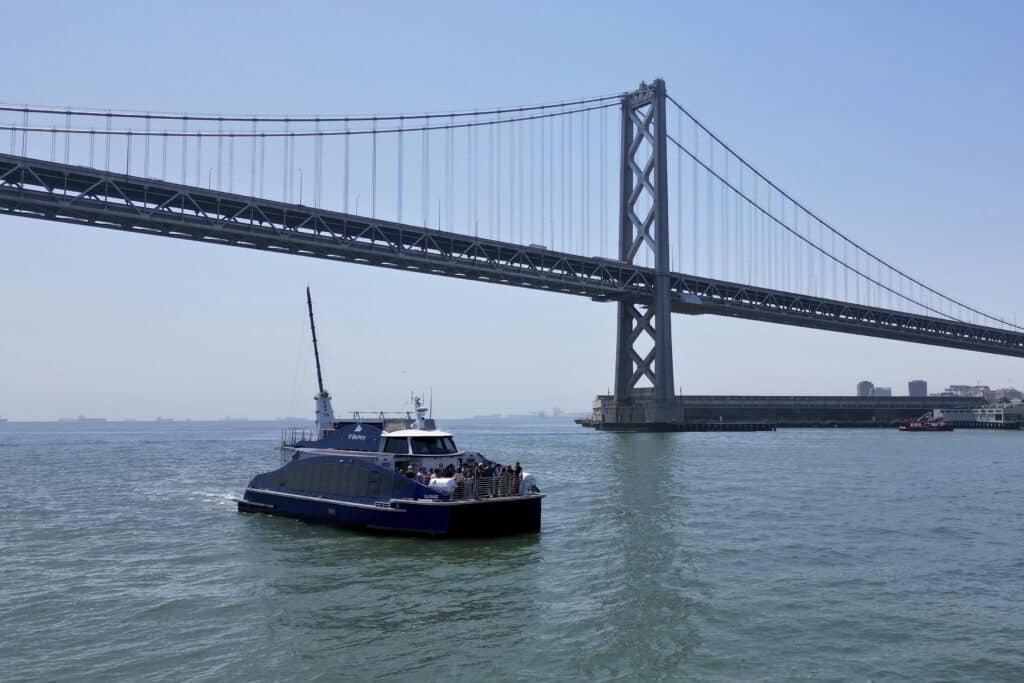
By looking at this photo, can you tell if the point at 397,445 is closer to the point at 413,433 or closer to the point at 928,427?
the point at 413,433

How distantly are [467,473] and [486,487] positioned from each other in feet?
2.16

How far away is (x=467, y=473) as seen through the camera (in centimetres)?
2392

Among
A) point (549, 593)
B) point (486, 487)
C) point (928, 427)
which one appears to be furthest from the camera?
point (928, 427)

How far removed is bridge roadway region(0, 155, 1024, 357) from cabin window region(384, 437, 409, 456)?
131 feet

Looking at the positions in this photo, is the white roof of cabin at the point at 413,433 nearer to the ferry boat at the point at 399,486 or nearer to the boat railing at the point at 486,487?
the ferry boat at the point at 399,486

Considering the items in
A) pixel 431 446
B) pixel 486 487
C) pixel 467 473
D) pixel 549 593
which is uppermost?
pixel 431 446

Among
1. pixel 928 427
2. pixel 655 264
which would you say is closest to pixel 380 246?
pixel 655 264

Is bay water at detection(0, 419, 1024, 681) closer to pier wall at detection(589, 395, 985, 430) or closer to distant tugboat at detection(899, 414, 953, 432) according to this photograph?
distant tugboat at detection(899, 414, 953, 432)

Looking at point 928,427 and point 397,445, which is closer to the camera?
point 397,445

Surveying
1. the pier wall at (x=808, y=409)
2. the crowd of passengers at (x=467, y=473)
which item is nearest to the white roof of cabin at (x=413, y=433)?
the crowd of passengers at (x=467, y=473)

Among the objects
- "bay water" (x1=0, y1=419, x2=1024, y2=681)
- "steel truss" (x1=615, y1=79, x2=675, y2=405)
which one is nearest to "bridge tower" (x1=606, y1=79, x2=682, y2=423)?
"steel truss" (x1=615, y1=79, x2=675, y2=405)

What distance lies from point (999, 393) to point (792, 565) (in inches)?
8005

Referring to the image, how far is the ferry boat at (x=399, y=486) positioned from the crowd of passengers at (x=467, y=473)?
28 mm

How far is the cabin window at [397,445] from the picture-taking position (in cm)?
2566
